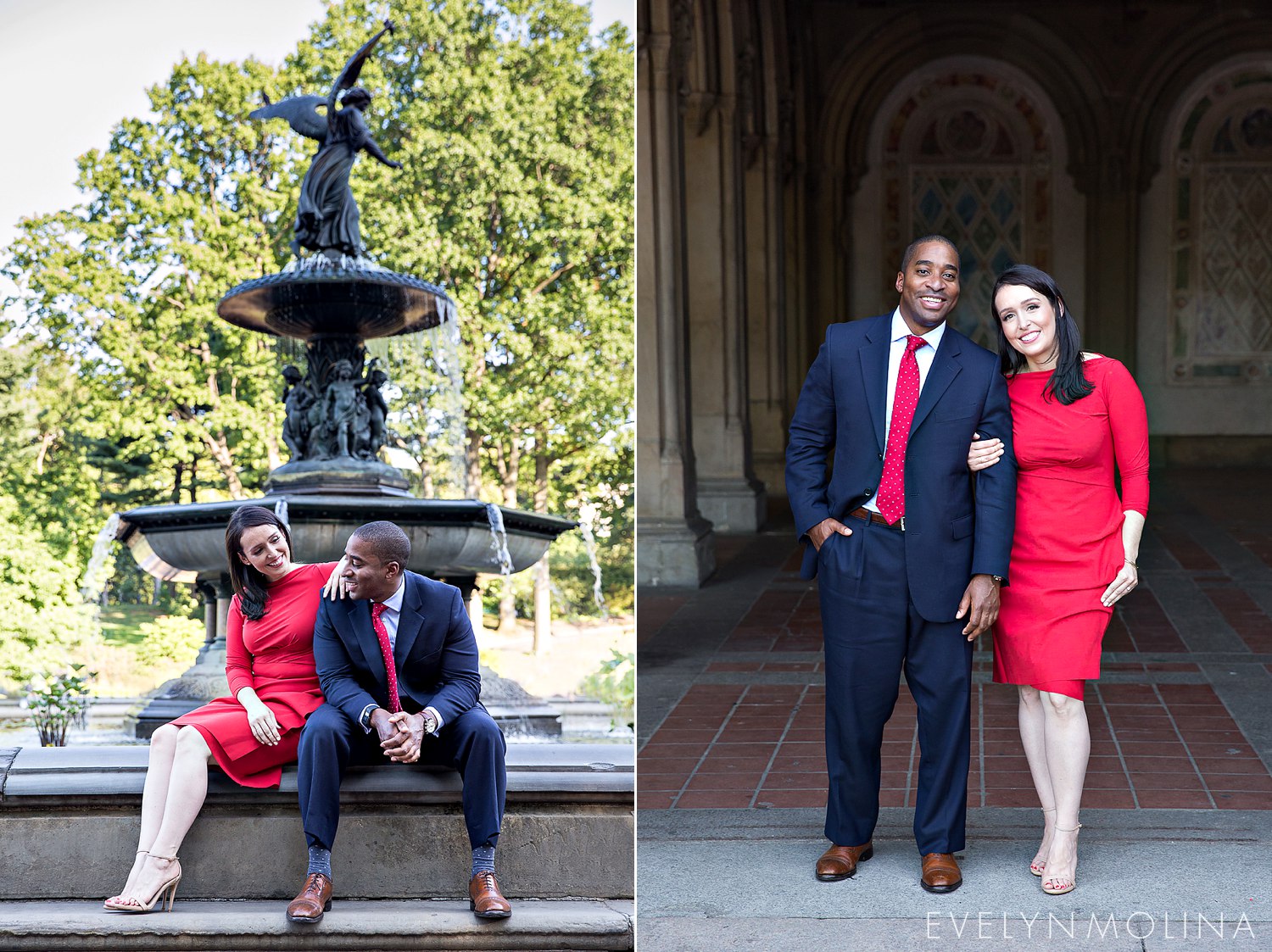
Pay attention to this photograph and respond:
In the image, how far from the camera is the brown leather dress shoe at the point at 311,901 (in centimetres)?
375

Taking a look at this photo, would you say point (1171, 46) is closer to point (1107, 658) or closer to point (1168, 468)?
point (1168, 468)

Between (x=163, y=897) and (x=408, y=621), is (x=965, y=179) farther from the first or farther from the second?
(x=163, y=897)

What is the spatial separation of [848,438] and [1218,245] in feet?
55.2

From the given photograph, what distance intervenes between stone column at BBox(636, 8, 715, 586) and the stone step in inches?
227

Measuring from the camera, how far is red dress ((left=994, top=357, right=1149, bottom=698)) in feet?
12.0

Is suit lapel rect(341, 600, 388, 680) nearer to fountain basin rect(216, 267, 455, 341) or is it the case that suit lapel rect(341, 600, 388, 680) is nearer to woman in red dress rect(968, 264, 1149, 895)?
woman in red dress rect(968, 264, 1149, 895)

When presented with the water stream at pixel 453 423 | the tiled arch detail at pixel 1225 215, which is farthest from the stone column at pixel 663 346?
the water stream at pixel 453 423

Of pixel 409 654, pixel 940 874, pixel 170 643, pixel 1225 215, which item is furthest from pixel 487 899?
pixel 1225 215

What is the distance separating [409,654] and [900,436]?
5.02 feet

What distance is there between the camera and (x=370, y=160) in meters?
22.3

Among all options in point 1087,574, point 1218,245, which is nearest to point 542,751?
point 1087,574

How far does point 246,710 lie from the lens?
162 inches

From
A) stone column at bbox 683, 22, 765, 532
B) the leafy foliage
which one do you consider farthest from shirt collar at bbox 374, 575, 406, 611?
the leafy foliage

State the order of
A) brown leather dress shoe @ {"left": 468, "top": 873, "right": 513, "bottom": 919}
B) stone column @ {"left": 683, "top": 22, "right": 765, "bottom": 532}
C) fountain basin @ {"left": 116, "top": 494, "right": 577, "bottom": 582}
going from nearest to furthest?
brown leather dress shoe @ {"left": 468, "top": 873, "right": 513, "bottom": 919} < fountain basin @ {"left": 116, "top": 494, "right": 577, "bottom": 582} < stone column @ {"left": 683, "top": 22, "right": 765, "bottom": 532}
